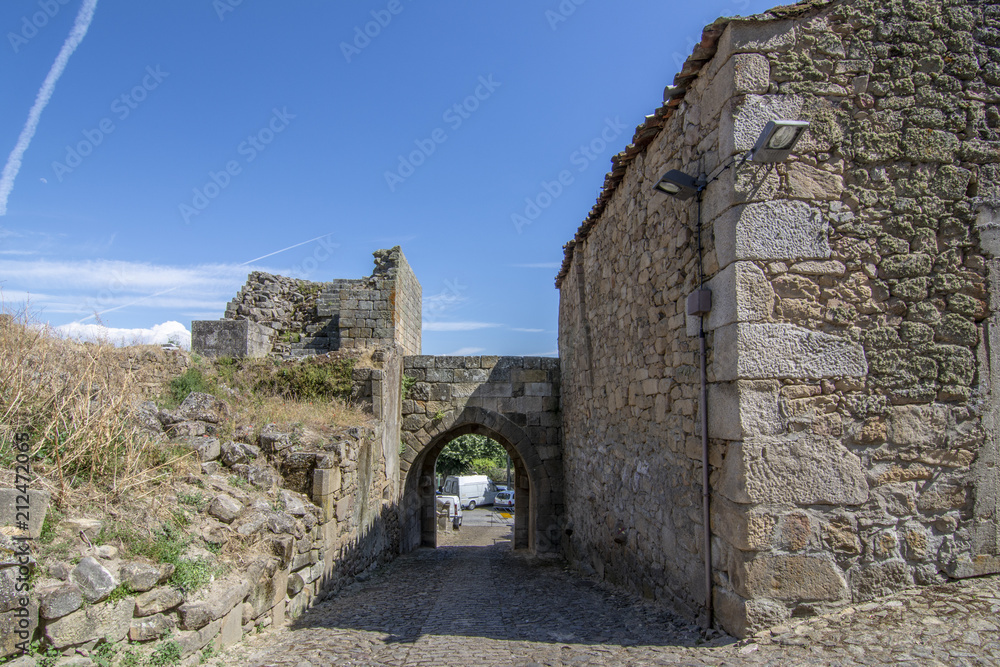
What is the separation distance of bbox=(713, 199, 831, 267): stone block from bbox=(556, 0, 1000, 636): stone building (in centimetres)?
1

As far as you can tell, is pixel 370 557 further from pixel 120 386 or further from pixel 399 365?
pixel 120 386

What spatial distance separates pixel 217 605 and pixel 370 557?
5.06 m

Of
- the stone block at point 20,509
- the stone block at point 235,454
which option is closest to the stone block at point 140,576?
the stone block at point 20,509

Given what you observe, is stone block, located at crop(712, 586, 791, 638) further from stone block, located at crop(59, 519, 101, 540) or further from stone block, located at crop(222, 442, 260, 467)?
stone block, located at crop(222, 442, 260, 467)

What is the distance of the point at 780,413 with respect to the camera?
13.2ft

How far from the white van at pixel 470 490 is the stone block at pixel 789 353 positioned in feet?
82.6

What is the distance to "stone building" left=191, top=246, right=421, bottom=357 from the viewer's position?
10.8 meters

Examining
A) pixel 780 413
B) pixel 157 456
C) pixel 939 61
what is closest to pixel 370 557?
pixel 157 456

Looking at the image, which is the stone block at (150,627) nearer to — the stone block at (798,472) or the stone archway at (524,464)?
the stone block at (798,472)

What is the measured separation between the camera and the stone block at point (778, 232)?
4.11m

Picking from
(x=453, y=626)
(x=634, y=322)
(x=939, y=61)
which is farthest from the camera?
(x=634, y=322)

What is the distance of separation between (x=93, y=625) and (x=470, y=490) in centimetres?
2657

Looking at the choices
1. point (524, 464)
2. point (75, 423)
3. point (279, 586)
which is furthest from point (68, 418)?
point (524, 464)

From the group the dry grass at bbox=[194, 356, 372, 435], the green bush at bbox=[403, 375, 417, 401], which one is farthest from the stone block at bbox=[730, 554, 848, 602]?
the green bush at bbox=[403, 375, 417, 401]
